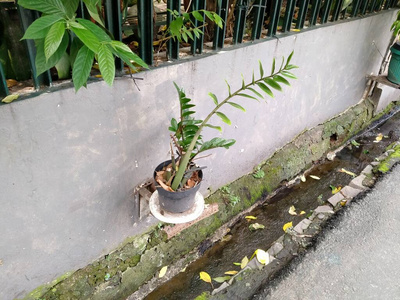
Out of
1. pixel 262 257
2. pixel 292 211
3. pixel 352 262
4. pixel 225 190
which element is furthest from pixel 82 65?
pixel 292 211

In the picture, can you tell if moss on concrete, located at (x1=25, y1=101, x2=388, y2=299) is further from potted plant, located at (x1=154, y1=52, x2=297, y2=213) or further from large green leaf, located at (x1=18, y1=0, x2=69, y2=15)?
large green leaf, located at (x1=18, y1=0, x2=69, y2=15)

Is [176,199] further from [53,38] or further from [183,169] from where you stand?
[53,38]

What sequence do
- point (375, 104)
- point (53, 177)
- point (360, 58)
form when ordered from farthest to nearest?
1. point (375, 104)
2. point (360, 58)
3. point (53, 177)

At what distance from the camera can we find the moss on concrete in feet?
8.96

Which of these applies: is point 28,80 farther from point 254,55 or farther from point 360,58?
point 360,58

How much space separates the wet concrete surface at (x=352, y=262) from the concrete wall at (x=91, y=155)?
124 centimetres

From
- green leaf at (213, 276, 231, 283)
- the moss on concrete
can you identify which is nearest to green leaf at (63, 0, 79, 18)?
→ the moss on concrete

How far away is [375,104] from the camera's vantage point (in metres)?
5.91

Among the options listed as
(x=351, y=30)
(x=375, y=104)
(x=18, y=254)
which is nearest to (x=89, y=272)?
(x=18, y=254)

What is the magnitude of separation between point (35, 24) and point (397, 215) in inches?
145

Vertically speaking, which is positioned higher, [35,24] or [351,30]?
[35,24]

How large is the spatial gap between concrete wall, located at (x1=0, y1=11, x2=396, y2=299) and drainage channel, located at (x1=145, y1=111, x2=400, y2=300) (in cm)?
66

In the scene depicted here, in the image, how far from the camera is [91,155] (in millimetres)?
2334

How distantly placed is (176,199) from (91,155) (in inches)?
27.2
